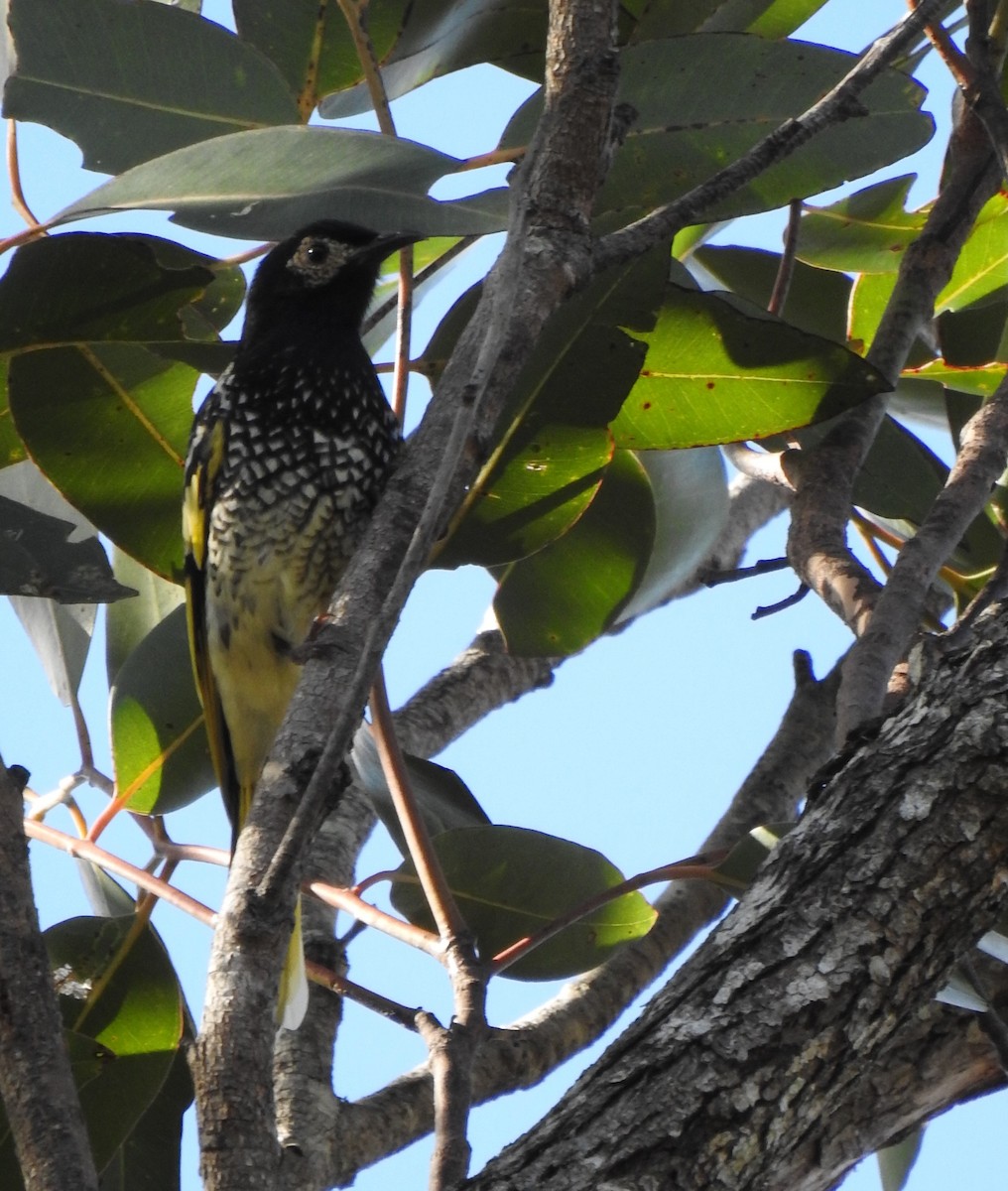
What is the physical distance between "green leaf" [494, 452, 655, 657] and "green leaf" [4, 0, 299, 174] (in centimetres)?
89

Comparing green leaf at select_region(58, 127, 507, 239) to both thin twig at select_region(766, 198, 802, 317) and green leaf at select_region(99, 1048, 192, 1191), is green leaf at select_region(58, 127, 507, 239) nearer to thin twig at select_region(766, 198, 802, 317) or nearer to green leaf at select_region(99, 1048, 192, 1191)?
thin twig at select_region(766, 198, 802, 317)

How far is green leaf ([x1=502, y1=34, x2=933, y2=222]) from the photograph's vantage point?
97.3 inches

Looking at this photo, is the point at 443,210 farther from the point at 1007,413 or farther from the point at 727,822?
the point at 727,822

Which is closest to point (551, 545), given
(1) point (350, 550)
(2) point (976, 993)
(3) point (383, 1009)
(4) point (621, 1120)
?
(1) point (350, 550)

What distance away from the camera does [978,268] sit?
3.10m

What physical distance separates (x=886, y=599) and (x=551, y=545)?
0.87 metres

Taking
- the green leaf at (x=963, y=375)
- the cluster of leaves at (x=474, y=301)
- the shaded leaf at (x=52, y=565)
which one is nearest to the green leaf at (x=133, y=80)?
the cluster of leaves at (x=474, y=301)

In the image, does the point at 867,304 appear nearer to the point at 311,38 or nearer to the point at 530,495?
the point at 530,495

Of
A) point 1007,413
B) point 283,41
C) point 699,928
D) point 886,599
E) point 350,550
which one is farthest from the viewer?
point 350,550

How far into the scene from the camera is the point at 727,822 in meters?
3.09

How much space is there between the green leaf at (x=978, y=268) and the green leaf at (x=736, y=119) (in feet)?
2.11

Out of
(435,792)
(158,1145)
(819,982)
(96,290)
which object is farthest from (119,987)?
(819,982)

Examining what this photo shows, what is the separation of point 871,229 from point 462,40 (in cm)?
95

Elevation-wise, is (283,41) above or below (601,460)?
above
